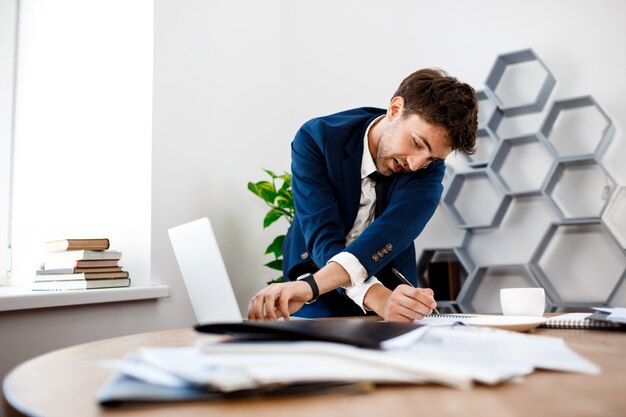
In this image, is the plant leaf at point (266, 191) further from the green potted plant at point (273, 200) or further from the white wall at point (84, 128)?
the white wall at point (84, 128)

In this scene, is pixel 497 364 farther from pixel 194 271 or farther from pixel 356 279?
pixel 356 279

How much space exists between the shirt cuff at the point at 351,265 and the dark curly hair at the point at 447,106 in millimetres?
474

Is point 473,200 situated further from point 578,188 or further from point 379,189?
point 379,189

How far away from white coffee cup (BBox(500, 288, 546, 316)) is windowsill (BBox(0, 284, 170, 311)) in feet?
4.51

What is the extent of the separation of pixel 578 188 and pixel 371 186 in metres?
1.35

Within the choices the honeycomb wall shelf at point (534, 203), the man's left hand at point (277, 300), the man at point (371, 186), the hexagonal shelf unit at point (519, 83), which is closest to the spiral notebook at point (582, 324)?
the man at point (371, 186)

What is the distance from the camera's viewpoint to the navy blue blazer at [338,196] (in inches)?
59.4

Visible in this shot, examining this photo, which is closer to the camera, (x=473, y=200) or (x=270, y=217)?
(x=270, y=217)

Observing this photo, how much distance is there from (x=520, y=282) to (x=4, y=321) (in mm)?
2214

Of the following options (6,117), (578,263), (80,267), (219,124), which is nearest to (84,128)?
→ (6,117)

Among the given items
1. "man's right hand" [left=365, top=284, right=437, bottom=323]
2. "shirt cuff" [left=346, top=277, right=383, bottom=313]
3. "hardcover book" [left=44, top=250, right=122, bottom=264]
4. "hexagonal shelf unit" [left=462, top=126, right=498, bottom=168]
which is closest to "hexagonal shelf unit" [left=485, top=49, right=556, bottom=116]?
"hexagonal shelf unit" [left=462, top=126, right=498, bottom=168]

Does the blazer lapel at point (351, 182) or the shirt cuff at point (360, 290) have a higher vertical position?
the blazer lapel at point (351, 182)

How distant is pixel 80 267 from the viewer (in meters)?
1.96

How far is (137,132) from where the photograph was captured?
228 cm
